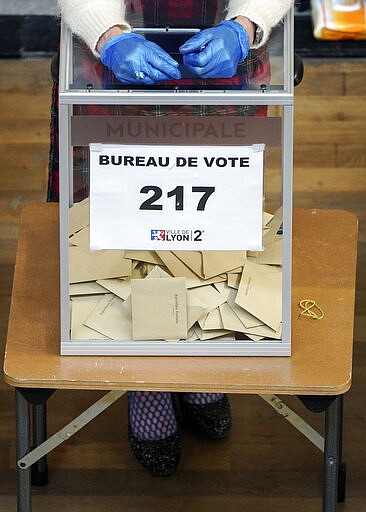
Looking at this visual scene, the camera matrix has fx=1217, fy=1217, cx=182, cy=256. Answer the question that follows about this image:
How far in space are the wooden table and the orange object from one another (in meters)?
2.49

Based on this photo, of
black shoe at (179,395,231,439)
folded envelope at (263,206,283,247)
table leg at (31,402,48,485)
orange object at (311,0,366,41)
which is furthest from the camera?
orange object at (311,0,366,41)

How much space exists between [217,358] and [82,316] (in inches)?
10.4

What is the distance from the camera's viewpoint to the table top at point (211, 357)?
2.16 metres

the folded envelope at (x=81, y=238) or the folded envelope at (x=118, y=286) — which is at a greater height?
the folded envelope at (x=81, y=238)

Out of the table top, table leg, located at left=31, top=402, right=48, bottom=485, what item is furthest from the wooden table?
Result: table leg, located at left=31, top=402, right=48, bottom=485

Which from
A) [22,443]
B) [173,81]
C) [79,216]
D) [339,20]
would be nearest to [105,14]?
[173,81]

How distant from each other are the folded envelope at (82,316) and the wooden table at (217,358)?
0.14ft

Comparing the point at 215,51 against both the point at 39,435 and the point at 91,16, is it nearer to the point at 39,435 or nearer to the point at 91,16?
the point at 91,16

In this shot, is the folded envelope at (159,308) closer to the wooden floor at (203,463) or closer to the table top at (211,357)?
the table top at (211,357)

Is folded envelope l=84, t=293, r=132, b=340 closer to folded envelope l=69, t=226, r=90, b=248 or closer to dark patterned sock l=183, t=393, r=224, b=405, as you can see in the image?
folded envelope l=69, t=226, r=90, b=248

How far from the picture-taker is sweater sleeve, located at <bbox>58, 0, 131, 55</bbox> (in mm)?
2252

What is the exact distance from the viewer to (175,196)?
2168mm

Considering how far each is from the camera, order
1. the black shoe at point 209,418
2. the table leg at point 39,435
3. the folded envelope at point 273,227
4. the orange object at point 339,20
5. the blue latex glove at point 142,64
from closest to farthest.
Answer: the blue latex glove at point 142,64, the folded envelope at point 273,227, the table leg at point 39,435, the black shoe at point 209,418, the orange object at point 339,20

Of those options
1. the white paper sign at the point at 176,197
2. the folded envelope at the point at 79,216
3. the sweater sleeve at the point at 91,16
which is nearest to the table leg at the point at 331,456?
the white paper sign at the point at 176,197
